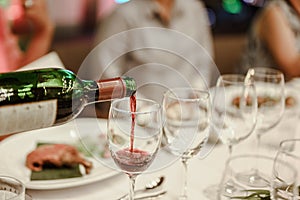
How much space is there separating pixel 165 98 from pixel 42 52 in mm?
1246

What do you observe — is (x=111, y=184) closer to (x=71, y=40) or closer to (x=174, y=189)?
(x=174, y=189)

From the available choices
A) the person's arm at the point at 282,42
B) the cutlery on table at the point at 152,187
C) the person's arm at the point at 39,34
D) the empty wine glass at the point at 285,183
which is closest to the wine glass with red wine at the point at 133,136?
the cutlery on table at the point at 152,187

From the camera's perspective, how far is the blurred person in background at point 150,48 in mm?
2402

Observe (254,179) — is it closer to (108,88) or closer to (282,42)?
(108,88)

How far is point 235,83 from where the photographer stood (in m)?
1.18

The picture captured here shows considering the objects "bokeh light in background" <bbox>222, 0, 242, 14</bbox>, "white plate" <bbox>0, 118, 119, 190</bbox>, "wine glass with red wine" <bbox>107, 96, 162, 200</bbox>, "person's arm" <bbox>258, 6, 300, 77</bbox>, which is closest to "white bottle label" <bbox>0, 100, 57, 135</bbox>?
"wine glass with red wine" <bbox>107, 96, 162, 200</bbox>

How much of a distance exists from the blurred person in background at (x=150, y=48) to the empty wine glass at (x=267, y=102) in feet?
3.23

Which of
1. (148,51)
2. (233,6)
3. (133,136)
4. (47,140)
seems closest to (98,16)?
(233,6)

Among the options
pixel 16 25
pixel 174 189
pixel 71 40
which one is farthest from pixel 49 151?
Result: pixel 71 40

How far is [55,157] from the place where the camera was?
3.68 feet

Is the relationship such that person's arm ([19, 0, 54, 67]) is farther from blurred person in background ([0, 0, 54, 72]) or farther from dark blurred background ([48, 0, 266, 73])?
dark blurred background ([48, 0, 266, 73])

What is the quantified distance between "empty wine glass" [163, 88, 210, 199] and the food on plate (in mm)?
213

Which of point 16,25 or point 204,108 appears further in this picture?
point 16,25

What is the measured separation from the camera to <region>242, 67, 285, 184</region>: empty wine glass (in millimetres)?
1216
